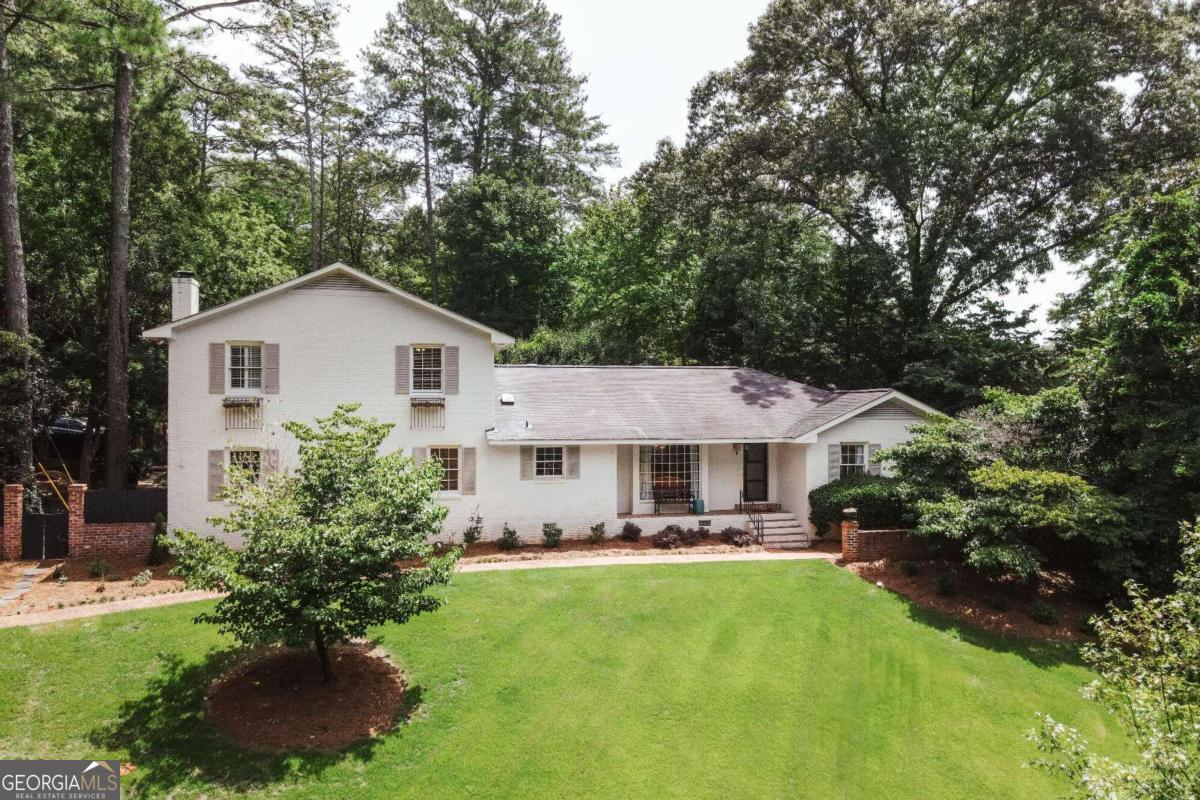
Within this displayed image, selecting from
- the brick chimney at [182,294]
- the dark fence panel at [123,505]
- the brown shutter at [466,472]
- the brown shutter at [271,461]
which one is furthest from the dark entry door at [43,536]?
the brown shutter at [466,472]

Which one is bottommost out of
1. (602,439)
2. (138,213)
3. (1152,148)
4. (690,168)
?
(602,439)

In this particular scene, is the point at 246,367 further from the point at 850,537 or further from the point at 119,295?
the point at 850,537

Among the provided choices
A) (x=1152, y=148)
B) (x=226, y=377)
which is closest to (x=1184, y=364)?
(x=1152, y=148)

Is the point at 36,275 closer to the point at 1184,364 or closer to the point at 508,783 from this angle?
the point at 508,783

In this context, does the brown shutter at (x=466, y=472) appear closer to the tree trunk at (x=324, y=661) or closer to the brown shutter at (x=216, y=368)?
the brown shutter at (x=216, y=368)

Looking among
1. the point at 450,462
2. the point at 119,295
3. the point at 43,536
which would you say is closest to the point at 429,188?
the point at 119,295
